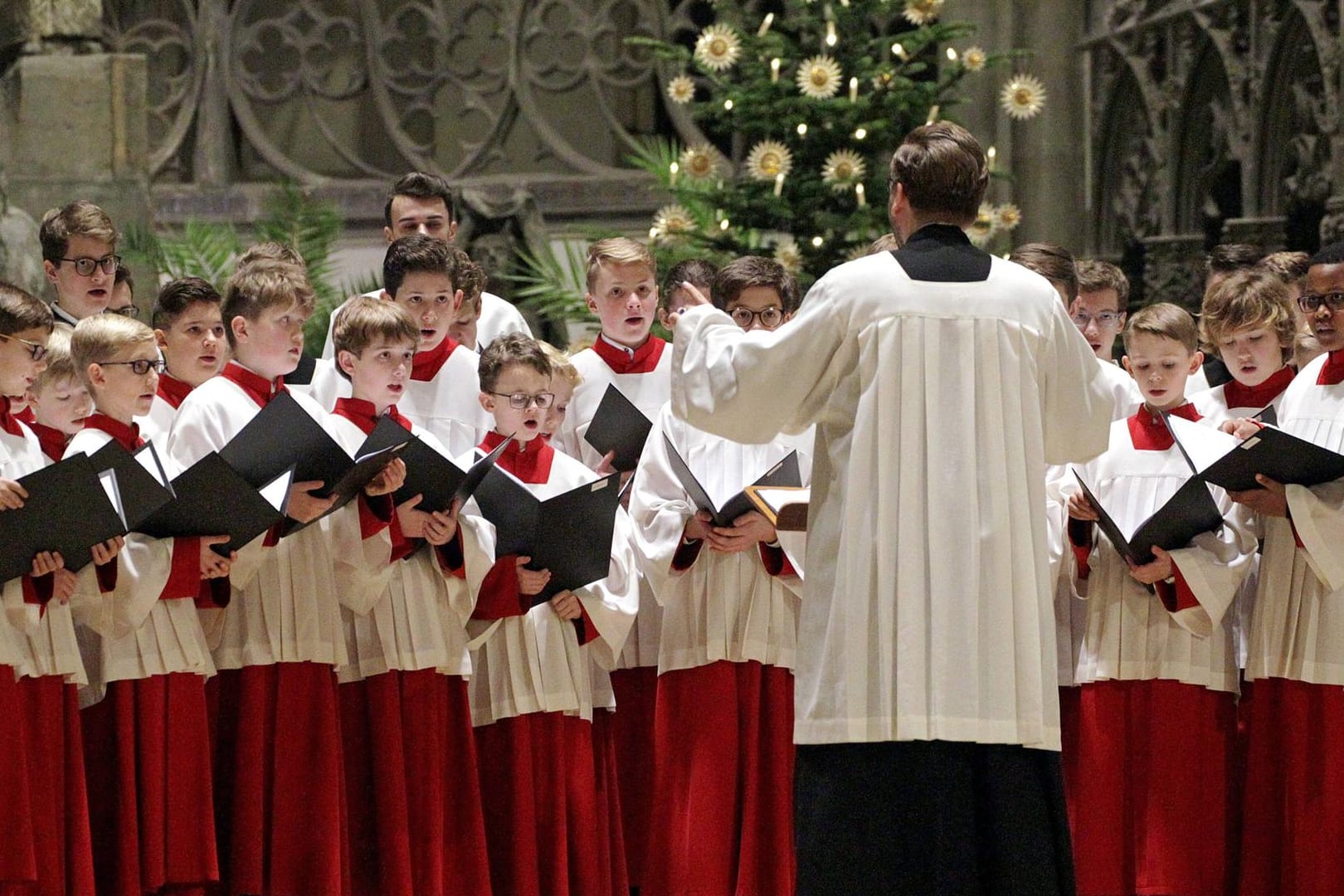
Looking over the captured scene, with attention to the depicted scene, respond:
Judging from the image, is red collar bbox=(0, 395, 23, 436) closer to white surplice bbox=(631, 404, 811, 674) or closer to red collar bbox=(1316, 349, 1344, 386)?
white surplice bbox=(631, 404, 811, 674)

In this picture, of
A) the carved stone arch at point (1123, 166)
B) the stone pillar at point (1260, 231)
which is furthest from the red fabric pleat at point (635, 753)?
the carved stone arch at point (1123, 166)

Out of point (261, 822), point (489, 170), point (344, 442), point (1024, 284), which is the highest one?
point (489, 170)

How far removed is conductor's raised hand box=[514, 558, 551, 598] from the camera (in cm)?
542

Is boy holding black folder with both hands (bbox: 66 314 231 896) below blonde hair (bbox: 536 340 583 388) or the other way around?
below

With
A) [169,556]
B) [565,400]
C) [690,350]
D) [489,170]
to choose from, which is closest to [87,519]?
[169,556]

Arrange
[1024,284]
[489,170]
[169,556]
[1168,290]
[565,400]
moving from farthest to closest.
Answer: [489,170]
[1168,290]
[565,400]
[169,556]
[1024,284]

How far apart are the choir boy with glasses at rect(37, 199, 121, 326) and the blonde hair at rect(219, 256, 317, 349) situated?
690 millimetres

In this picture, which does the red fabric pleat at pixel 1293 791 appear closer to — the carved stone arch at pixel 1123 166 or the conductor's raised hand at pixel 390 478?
the conductor's raised hand at pixel 390 478

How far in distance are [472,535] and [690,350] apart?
122cm

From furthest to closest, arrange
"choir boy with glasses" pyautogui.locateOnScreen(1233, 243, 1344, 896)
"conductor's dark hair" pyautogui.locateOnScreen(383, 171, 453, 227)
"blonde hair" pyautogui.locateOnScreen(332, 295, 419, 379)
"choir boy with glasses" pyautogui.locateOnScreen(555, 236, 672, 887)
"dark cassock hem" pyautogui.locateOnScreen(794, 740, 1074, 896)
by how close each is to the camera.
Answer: "conductor's dark hair" pyautogui.locateOnScreen(383, 171, 453, 227) < "choir boy with glasses" pyautogui.locateOnScreen(555, 236, 672, 887) < "choir boy with glasses" pyautogui.locateOnScreen(1233, 243, 1344, 896) < "blonde hair" pyautogui.locateOnScreen(332, 295, 419, 379) < "dark cassock hem" pyautogui.locateOnScreen(794, 740, 1074, 896)

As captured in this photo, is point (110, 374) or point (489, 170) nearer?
point (110, 374)

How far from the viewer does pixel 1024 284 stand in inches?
172

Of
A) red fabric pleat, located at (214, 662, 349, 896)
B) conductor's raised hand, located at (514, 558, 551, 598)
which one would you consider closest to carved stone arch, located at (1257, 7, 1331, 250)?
conductor's raised hand, located at (514, 558, 551, 598)

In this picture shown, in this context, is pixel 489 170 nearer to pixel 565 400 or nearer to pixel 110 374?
pixel 565 400
